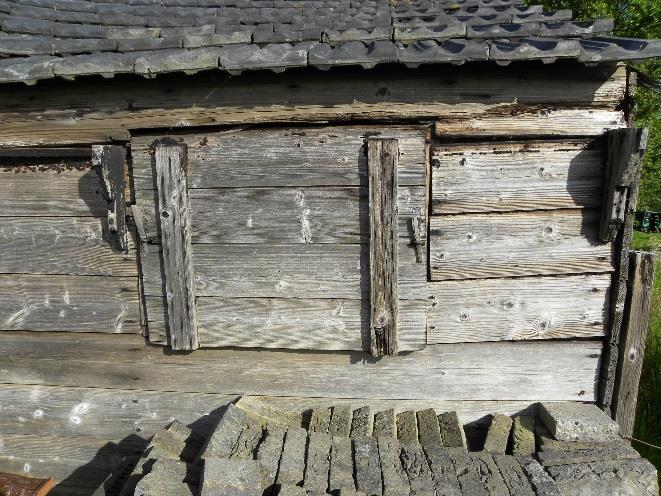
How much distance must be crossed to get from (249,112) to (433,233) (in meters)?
1.41

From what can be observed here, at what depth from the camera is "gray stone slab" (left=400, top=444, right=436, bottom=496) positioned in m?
2.39

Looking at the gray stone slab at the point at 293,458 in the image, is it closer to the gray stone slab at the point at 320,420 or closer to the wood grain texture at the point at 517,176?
the gray stone slab at the point at 320,420

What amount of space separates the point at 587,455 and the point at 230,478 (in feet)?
6.72

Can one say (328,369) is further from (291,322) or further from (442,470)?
(442,470)

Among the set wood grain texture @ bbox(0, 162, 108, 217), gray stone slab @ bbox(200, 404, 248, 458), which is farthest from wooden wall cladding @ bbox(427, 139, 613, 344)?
wood grain texture @ bbox(0, 162, 108, 217)

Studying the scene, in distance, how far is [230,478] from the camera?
2236 mm

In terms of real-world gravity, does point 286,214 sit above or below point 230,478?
above

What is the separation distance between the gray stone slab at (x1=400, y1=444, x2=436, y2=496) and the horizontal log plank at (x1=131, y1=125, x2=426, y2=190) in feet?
5.24

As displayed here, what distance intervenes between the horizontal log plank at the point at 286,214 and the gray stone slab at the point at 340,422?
113 cm

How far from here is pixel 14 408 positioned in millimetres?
3494

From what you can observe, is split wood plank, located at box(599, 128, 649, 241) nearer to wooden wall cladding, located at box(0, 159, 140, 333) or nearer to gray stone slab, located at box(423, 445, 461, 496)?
gray stone slab, located at box(423, 445, 461, 496)

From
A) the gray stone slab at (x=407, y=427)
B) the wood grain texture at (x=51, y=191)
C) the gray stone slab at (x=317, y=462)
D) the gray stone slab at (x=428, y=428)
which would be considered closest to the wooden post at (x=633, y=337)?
the gray stone slab at (x=428, y=428)

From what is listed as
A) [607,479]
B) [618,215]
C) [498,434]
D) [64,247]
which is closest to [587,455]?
[607,479]

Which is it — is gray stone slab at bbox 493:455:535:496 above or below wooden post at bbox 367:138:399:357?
below
